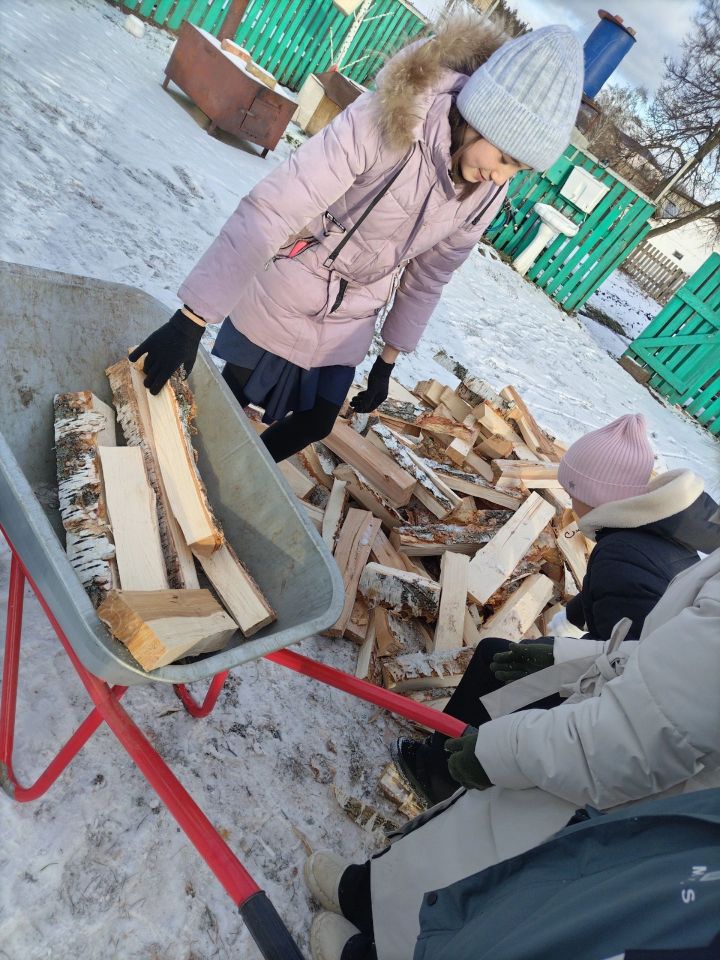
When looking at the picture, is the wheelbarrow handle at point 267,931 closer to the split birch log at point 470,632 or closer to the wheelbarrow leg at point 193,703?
the wheelbarrow leg at point 193,703

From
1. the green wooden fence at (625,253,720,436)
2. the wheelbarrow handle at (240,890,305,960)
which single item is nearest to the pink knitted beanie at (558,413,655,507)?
the wheelbarrow handle at (240,890,305,960)

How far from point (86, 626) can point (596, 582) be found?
5.41ft

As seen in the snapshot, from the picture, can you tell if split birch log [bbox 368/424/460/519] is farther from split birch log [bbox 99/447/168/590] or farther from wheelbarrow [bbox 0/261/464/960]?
split birch log [bbox 99/447/168/590]

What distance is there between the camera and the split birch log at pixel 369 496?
3301 mm

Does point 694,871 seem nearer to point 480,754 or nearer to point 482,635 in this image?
point 480,754

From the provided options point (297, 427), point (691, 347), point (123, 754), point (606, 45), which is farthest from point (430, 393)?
point (606, 45)

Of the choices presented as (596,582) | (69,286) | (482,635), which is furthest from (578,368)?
(69,286)

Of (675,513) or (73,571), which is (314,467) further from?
(73,571)

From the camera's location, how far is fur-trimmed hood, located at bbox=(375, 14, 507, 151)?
184 centimetres

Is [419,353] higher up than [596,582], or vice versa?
[596,582]

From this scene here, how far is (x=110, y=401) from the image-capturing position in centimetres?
225

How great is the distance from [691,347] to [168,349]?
9.82 meters

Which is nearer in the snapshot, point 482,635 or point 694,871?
point 694,871

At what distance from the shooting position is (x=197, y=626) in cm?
152
